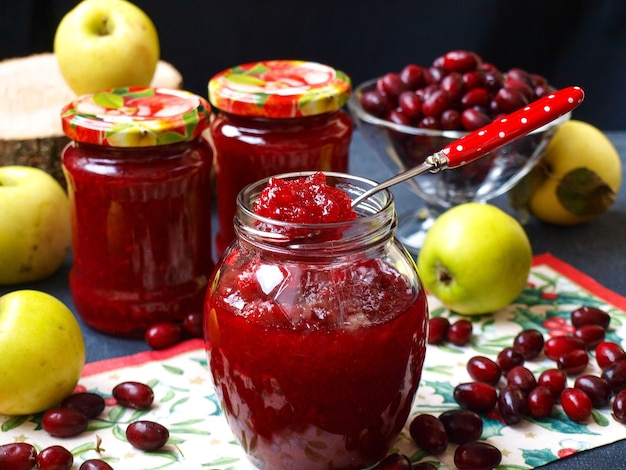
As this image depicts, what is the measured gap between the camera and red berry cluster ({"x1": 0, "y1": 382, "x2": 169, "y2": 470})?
103cm

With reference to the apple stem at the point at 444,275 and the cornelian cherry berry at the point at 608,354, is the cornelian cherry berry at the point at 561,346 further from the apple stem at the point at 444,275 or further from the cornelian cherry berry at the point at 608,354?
the apple stem at the point at 444,275

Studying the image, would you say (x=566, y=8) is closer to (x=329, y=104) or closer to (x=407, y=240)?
(x=407, y=240)

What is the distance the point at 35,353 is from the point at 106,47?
33.1 inches

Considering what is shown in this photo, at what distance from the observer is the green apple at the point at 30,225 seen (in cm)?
154

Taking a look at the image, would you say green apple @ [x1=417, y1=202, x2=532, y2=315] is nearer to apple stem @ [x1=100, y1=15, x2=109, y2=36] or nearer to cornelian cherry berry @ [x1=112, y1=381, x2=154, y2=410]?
cornelian cherry berry @ [x1=112, y1=381, x2=154, y2=410]

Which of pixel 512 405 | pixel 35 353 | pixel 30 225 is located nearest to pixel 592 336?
pixel 512 405

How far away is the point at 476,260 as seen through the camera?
1420 millimetres

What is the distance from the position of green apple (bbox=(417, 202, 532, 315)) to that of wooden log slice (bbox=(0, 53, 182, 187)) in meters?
0.83

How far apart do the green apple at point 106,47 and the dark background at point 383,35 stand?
0.94 meters

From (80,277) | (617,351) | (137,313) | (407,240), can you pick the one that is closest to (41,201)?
(80,277)

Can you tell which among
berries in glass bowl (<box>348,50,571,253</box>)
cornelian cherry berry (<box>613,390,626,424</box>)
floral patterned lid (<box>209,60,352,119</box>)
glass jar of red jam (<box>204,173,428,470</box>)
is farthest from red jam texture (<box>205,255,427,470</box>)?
→ berries in glass bowl (<box>348,50,571,253</box>)

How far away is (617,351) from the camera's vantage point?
128cm

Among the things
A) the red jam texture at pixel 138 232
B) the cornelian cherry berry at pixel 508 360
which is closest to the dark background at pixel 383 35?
the red jam texture at pixel 138 232

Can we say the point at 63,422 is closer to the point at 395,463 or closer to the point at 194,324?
the point at 194,324
